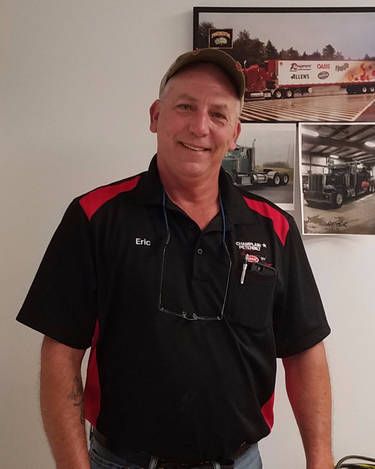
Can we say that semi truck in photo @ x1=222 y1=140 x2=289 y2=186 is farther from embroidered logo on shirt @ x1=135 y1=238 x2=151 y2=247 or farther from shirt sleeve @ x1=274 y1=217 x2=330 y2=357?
embroidered logo on shirt @ x1=135 y1=238 x2=151 y2=247

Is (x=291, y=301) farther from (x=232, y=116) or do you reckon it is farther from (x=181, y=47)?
(x=181, y=47)

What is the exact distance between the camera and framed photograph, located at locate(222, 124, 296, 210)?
4.86ft

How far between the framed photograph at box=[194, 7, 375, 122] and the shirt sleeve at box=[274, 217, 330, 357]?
0.54 meters

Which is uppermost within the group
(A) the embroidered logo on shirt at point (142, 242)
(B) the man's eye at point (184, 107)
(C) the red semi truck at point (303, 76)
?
(C) the red semi truck at point (303, 76)

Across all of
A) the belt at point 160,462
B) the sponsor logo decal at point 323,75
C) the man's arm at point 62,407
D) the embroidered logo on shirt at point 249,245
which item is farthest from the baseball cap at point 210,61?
the belt at point 160,462

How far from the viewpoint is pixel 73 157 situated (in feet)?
4.91

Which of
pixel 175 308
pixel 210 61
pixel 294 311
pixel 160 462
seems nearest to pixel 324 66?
pixel 210 61

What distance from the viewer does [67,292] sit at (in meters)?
0.99

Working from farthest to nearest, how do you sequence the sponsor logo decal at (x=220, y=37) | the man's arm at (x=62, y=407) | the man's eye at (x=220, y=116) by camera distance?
the sponsor logo decal at (x=220, y=37)
the man's eye at (x=220, y=116)
the man's arm at (x=62, y=407)

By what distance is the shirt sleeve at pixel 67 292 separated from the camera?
98 centimetres

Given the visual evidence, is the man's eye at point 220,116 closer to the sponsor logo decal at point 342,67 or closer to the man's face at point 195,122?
the man's face at point 195,122

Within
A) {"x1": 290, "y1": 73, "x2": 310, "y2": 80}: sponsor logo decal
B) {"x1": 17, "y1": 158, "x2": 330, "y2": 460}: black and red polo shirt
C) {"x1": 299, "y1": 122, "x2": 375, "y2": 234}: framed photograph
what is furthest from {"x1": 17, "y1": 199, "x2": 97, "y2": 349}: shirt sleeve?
{"x1": 290, "y1": 73, "x2": 310, "y2": 80}: sponsor logo decal

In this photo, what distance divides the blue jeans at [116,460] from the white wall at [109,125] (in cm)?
41

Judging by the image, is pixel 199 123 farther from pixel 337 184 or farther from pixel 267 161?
pixel 337 184
